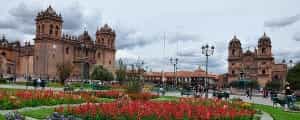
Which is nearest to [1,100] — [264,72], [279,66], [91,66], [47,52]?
[47,52]

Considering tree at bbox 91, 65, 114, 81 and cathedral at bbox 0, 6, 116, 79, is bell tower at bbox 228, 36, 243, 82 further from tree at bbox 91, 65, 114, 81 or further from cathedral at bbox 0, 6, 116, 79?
tree at bbox 91, 65, 114, 81

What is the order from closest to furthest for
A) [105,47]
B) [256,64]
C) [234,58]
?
[105,47]
[256,64]
[234,58]

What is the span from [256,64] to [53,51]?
Answer: 158ft

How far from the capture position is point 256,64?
286 feet

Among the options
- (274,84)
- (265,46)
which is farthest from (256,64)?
(274,84)

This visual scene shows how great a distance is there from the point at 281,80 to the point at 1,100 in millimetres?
81068

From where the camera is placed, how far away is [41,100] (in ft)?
53.1

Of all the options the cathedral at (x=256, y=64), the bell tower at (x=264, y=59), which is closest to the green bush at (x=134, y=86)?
the cathedral at (x=256, y=64)

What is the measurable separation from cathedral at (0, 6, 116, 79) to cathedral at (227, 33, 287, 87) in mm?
30851

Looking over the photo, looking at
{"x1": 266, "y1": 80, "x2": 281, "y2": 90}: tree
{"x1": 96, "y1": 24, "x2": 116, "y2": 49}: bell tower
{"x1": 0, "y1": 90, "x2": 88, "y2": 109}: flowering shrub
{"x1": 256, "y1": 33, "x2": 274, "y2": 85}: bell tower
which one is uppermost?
{"x1": 96, "y1": 24, "x2": 116, "y2": 49}: bell tower

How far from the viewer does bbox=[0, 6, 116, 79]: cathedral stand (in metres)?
64.4

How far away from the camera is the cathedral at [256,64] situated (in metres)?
86.0

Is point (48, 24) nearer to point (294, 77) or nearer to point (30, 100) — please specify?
point (294, 77)

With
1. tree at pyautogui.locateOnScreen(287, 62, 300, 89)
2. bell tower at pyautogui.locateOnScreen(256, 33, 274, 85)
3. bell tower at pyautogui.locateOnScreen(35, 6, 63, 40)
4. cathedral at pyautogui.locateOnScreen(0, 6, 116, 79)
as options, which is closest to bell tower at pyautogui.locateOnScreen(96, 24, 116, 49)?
cathedral at pyautogui.locateOnScreen(0, 6, 116, 79)
